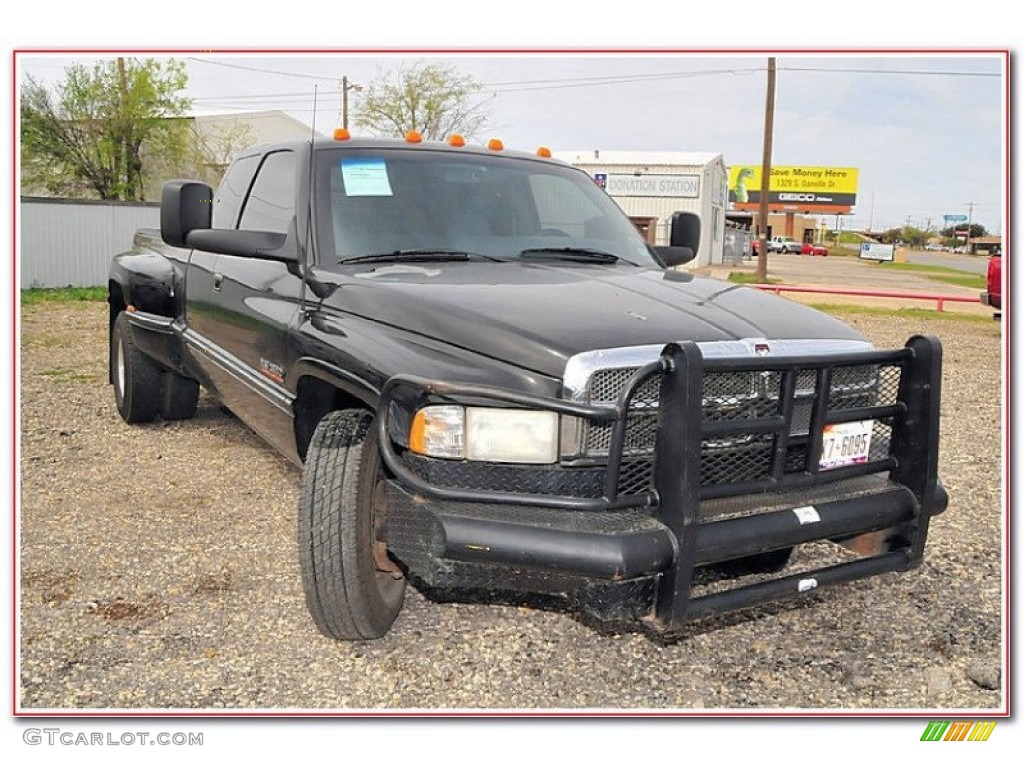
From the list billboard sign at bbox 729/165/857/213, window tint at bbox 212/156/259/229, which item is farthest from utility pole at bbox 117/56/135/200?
billboard sign at bbox 729/165/857/213

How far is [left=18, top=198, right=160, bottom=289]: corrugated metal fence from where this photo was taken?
58.3 feet

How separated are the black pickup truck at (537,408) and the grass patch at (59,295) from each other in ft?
44.7

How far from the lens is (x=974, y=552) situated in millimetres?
4375

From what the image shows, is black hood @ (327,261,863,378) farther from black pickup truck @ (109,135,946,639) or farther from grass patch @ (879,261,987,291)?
grass patch @ (879,261,987,291)

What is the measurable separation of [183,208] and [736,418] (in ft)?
8.13

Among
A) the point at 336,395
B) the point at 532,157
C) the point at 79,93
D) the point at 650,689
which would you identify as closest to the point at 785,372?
the point at 650,689

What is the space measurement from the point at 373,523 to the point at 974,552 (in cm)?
295

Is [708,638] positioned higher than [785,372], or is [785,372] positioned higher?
[785,372]

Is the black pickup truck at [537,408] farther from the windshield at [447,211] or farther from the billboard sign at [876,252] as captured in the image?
the billboard sign at [876,252]

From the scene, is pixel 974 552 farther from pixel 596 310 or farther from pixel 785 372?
pixel 596 310

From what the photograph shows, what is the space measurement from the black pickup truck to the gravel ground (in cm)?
25

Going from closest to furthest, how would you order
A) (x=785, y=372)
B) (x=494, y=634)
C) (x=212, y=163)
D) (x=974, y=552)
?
(x=785, y=372)
(x=494, y=634)
(x=974, y=552)
(x=212, y=163)

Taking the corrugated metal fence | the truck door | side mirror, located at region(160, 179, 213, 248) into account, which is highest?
the corrugated metal fence

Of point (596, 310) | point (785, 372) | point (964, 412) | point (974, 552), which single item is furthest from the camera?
point (964, 412)
